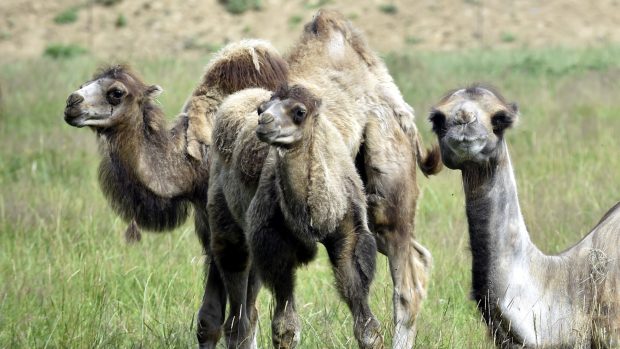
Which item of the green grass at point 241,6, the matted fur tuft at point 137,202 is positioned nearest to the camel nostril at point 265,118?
the matted fur tuft at point 137,202

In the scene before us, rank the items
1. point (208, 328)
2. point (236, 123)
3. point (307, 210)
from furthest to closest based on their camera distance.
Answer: point (208, 328)
point (236, 123)
point (307, 210)

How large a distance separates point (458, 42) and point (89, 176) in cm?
2023

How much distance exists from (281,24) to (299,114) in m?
28.6

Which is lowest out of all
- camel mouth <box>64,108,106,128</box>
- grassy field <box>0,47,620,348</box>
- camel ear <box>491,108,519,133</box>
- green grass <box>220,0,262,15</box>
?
green grass <box>220,0,262,15</box>

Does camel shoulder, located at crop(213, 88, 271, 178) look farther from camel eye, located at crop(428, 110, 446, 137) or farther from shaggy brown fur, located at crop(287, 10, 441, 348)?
camel eye, located at crop(428, 110, 446, 137)

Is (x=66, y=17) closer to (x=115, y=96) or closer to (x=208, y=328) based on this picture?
(x=115, y=96)

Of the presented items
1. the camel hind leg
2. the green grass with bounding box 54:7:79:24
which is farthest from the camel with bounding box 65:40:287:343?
the green grass with bounding box 54:7:79:24

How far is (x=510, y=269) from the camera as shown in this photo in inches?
220

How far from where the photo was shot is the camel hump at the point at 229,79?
24.4 feet

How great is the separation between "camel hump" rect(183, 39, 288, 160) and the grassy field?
3.96 feet

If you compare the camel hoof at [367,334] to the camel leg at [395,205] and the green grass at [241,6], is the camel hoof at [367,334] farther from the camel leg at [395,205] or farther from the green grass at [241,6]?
the green grass at [241,6]

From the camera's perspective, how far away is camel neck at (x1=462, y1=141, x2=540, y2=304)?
547 cm

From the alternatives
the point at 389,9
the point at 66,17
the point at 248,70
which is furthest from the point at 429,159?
the point at 66,17

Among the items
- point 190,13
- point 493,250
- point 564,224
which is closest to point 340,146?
point 493,250
